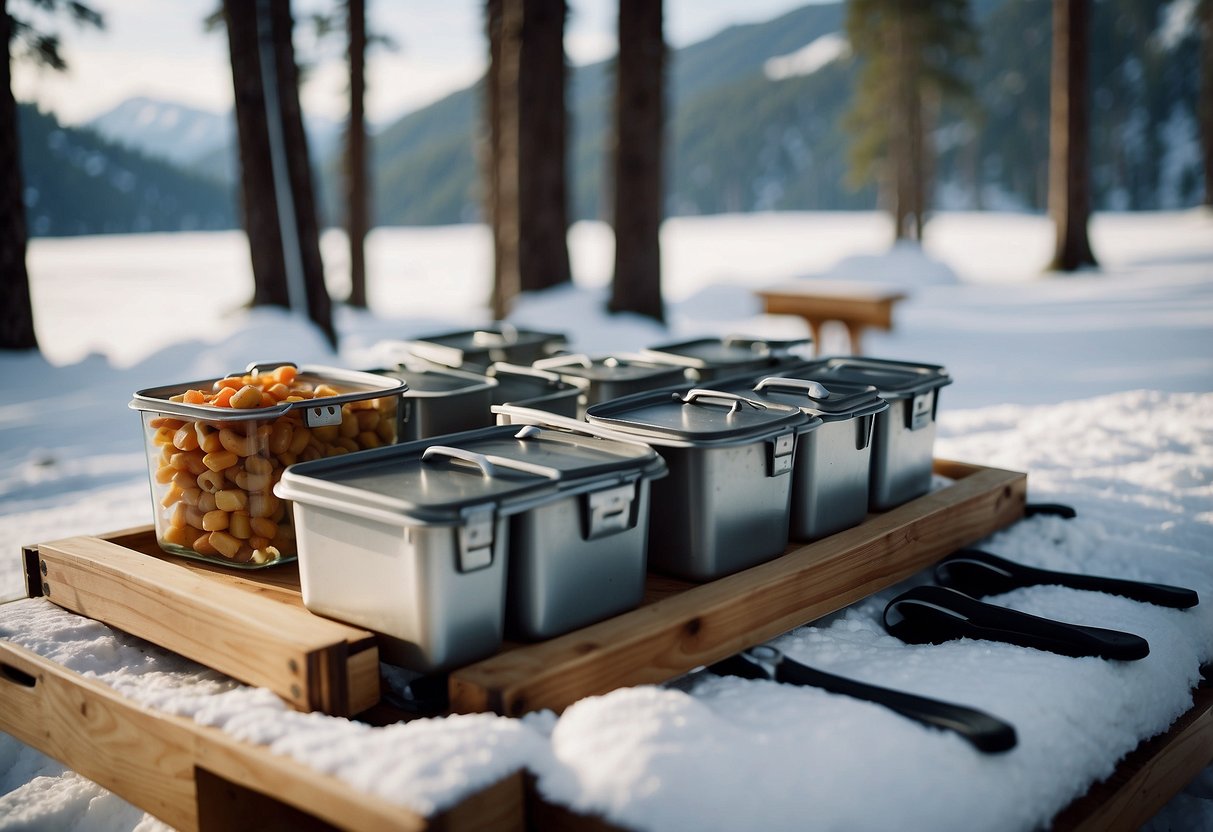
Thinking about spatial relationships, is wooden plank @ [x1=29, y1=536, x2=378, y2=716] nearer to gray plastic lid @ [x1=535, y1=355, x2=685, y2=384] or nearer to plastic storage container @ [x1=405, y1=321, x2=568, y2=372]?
gray plastic lid @ [x1=535, y1=355, x2=685, y2=384]

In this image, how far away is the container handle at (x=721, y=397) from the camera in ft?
7.18

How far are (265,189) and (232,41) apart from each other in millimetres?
1185

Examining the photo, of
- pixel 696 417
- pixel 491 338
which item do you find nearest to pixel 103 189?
pixel 491 338

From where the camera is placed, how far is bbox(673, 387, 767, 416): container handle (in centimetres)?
219

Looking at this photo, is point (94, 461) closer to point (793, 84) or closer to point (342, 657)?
point (342, 657)

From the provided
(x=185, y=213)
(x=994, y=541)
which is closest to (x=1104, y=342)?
(x=994, y=541)

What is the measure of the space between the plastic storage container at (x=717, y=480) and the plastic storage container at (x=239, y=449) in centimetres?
57

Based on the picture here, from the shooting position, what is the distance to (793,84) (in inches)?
3967

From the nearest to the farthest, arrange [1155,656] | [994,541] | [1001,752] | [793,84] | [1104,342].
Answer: [1001,752], [1155,656], [994,541], [1104,342], [793,84]

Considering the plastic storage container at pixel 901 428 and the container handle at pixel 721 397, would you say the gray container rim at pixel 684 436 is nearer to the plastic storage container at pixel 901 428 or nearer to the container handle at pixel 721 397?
the container handle at pixel 721 397

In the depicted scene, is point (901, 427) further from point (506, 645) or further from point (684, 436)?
point (506, 645)

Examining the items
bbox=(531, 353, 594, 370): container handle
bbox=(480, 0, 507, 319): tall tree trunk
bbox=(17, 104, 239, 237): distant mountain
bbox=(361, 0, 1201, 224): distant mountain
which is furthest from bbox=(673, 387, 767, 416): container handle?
bbox=(17, 104, 239, 237): distant mountain

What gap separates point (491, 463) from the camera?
1829 mm

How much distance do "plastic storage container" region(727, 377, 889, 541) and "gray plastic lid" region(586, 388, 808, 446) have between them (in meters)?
0.12
